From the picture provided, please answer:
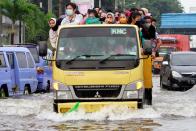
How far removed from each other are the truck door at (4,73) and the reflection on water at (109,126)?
713cm

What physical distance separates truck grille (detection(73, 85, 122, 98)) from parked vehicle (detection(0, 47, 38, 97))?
6.59m

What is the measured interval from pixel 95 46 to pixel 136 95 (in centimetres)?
133

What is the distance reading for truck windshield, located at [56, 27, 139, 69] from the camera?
1456 centimetres

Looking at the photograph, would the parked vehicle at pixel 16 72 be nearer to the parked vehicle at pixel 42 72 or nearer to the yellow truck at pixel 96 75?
the parked vehicle at pixel 42 72

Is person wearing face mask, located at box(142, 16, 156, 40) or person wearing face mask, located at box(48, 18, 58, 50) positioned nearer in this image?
person wearing face mask, located at box(48, 18, 58, 50)

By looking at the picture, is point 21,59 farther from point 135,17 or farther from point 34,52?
point 135,17

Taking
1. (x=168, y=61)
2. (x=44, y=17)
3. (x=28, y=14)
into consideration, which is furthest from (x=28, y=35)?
(x=168, y=61)

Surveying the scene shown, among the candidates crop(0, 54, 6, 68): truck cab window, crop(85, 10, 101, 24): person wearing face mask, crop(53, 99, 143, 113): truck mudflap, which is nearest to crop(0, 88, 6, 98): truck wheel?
crop(0, 54, 6, 68): truck cab window

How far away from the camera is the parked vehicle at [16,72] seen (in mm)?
21203

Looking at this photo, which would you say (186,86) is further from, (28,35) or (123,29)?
(28,35)

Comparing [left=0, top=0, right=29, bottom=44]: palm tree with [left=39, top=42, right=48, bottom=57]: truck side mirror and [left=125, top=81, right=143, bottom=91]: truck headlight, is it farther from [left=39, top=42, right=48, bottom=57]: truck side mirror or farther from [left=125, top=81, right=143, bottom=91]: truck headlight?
[left=125, top=81, right=143, bottom=91]: truck headlight

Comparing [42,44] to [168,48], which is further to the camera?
[168,48]

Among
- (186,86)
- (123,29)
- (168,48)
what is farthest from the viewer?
(168,48)

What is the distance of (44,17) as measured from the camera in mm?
51500
